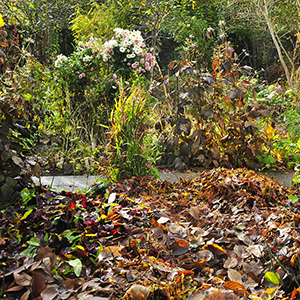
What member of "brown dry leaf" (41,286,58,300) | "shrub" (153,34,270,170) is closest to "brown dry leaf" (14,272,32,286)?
"brown dry leaf" (41,286,58,300)

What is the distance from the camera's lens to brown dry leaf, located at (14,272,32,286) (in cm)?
134

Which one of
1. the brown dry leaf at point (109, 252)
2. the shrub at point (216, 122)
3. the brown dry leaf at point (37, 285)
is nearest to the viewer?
the brown dry leaf at point (37, 285)

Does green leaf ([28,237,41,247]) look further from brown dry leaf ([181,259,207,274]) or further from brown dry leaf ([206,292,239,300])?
brown dry leaf ([206,292,239,300])

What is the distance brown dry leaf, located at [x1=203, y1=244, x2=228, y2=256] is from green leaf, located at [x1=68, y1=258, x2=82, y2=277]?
2.05 feet

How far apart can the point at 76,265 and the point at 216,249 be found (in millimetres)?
692

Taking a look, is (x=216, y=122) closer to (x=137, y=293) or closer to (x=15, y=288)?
(x=137, y=293)

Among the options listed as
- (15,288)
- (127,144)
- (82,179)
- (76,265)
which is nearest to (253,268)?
(76,265)

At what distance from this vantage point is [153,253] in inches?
64.0

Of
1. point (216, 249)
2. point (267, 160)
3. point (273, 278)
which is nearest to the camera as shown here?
point (273, 278)

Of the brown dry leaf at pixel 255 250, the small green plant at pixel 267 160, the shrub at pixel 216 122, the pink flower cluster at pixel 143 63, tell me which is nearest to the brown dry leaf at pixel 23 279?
the brown dry leaf at pixel 255 250

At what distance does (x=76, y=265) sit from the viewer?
149cm

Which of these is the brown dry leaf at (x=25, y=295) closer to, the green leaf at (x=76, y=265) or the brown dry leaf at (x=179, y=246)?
the green leaf at (x=76, y=265)

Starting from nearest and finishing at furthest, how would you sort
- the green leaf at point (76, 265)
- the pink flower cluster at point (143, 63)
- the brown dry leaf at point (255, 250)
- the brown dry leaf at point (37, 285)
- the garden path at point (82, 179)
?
1. the brown dry leaf at point (37, 285)
2. the green leaf at point (76, 265)
3. the brown dry leaf at point (255, 250)
4. the garden path at point (82, 179)
5. the pink flower cluster at point (143, 63)

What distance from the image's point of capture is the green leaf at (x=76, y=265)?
1460 mm
